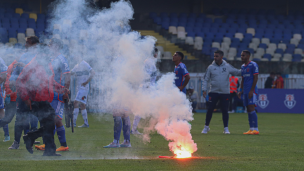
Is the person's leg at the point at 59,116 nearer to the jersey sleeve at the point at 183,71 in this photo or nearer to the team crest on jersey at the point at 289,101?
the jersey sleeve at the point at 183,71

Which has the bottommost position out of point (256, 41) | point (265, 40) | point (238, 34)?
point (256, 41)

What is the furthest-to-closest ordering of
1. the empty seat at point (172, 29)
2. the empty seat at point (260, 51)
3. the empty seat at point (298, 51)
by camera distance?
the empty seat at point (172, 29), the empty seat at point (298, 51), the empty seat at point (260, 51)

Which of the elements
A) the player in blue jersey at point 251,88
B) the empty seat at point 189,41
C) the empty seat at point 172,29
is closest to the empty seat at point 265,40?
the empty seat at point 189,41

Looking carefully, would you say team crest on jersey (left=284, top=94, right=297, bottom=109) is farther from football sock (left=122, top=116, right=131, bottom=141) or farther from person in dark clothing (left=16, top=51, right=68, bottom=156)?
person in dark clothing (left=16, top=51, right=68, bottom=156)

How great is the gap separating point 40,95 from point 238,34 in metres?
22.1

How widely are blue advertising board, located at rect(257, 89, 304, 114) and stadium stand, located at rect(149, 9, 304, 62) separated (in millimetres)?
3984

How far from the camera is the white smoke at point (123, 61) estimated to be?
22.1 ft

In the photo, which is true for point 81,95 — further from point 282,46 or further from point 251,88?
point 282,46

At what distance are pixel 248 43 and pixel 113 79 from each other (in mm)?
20145

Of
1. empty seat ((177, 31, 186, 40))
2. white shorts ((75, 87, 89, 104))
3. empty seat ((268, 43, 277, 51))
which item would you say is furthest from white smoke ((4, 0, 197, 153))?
empty seat ((268, 43, 277, 51))

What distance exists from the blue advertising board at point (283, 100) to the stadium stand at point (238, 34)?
3.98 metres

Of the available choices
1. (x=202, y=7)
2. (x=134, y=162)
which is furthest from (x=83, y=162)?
(x=202, y=7)

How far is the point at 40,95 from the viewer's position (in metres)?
6.41

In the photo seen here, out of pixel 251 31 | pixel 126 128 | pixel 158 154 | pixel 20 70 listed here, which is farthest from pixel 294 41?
pixel 20 70
